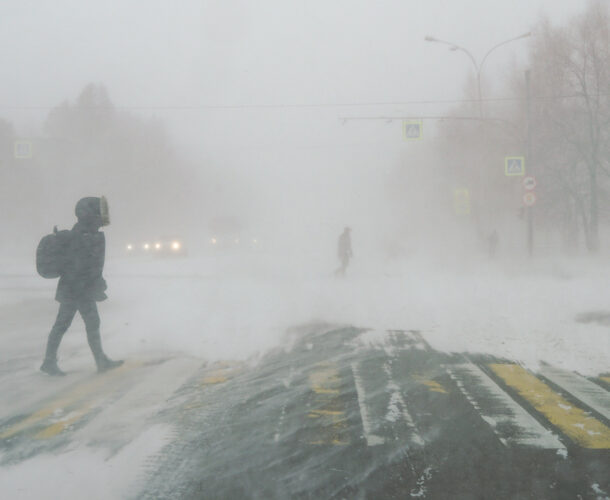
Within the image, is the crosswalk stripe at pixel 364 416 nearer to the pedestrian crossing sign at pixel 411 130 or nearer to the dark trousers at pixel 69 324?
the dark trousers at pixel 69 324

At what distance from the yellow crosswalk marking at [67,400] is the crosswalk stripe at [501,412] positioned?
308cm

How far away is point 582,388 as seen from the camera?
4949mm

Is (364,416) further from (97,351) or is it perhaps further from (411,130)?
(411,130)

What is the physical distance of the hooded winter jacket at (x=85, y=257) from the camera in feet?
18.9

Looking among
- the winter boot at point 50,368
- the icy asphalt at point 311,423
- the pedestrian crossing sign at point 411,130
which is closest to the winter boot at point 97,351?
the icy asphalt at point 311,423

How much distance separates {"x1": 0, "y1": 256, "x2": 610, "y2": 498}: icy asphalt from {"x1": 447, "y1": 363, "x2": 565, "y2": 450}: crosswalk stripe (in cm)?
2

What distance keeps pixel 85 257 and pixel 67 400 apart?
61.7 inches

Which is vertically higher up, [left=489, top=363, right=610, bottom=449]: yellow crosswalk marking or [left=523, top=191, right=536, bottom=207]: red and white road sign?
[left=523, top=191, right=536, bottom=207]: red and white road sign

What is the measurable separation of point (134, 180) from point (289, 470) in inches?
2102

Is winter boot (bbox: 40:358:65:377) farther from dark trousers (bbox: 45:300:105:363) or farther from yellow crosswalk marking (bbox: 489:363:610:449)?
yellow crosswalk marking (bbox: 489:363:610:449)

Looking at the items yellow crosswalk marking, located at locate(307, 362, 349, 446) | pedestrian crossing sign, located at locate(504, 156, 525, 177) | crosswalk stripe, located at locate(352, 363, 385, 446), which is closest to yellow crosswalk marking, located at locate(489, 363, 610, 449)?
crosswalk stripe, located at locate(352, 363, 385, 446)

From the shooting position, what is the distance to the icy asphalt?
3.00 meters

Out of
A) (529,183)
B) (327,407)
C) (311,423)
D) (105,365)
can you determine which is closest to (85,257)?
(105,365)

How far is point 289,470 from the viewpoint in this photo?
10.4 feet
